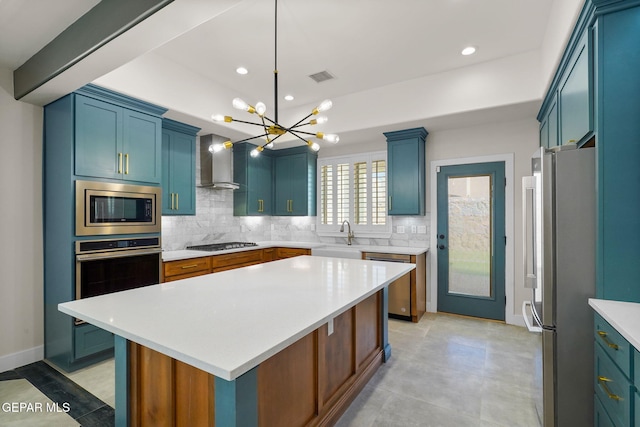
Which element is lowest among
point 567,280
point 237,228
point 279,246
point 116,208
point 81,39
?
point 279,246

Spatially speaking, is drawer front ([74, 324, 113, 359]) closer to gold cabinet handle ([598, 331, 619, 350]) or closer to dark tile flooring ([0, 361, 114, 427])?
dark tile flooring ([0, 361, 114, 427])

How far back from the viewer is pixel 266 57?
3.24m

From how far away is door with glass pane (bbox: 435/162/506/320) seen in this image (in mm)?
3928

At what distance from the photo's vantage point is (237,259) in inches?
166

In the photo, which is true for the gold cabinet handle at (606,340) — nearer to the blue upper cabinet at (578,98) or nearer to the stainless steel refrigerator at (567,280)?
the stainless steel refrigerator at (567,280)

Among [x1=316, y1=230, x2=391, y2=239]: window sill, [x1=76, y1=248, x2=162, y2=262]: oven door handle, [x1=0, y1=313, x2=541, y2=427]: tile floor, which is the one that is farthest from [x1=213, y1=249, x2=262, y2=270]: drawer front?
[x1=0, y1=313, x2=541, y2=427]: tile floor

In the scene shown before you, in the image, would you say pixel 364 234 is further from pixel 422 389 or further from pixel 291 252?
pixel 422 389

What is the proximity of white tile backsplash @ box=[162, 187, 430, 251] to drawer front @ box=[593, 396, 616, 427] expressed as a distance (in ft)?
9.19

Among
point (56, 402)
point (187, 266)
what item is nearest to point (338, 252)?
point (187, 266)

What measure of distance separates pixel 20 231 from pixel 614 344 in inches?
172

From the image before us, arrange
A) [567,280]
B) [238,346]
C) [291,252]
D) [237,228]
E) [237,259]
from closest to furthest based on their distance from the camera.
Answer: [238,346]
[567,280]
[237,259]
[291,252]
[237,228]

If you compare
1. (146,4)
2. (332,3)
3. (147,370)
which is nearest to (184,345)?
(147,370)

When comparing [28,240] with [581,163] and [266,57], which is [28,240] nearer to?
[266,57]

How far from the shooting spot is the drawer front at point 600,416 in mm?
1479
